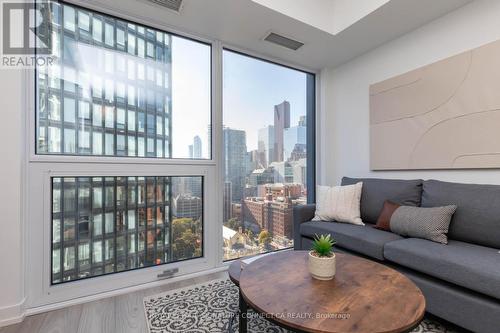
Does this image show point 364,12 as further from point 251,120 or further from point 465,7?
point 251,120

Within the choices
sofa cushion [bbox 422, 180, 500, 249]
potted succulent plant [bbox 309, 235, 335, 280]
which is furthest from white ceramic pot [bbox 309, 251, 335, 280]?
sofa cushion [bbox 422, 180, 500, 249]

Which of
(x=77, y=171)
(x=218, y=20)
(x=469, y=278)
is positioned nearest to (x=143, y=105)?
(x=77, y=171)

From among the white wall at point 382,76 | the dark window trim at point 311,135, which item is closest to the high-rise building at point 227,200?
the dark window trim at point 311,135

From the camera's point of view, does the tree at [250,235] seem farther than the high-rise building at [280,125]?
No

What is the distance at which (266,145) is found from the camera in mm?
3006

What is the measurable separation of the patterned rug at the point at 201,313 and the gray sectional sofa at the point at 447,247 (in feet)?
0.94

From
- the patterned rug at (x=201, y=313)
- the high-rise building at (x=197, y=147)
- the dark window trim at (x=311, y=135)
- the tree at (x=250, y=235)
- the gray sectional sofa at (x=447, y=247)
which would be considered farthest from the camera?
the dark window trim at (x=311, y=135)

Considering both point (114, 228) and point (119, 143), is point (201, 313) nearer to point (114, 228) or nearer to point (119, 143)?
point (114, 228)

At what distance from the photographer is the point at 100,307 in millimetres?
1828

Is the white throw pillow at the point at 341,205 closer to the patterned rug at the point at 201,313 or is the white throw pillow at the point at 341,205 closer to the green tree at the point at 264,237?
the green tree at the point at 264,237

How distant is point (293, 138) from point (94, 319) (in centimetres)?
270

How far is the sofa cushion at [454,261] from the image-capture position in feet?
4.31

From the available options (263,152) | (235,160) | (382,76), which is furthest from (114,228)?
(382,76)

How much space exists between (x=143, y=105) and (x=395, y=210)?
2.50 metres
